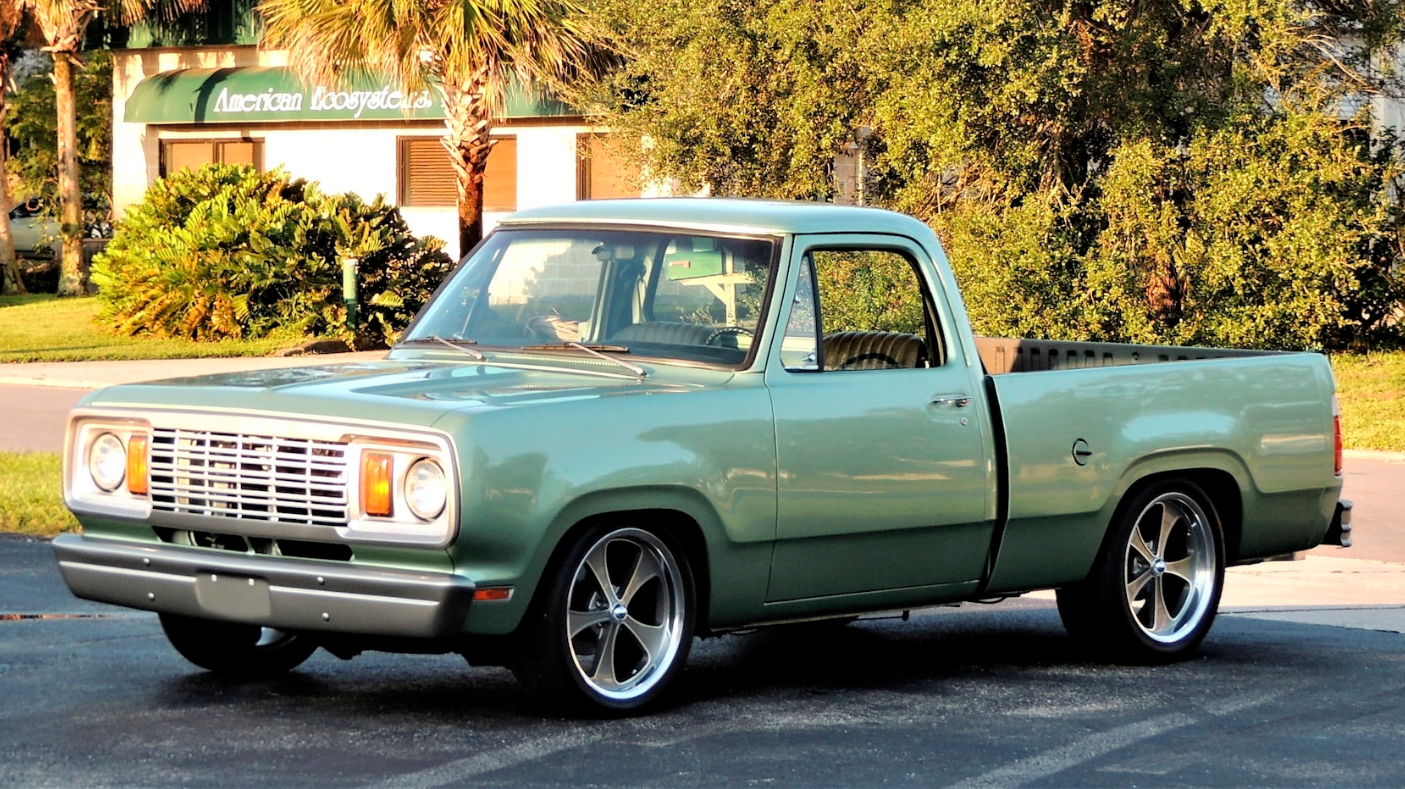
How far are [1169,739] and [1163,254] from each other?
16761 millimetres

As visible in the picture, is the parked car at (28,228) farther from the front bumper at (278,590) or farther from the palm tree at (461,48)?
the front bumper at (278,590)

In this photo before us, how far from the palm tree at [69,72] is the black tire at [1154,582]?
31231 mm

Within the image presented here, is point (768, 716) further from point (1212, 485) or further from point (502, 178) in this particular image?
point (502, 178)

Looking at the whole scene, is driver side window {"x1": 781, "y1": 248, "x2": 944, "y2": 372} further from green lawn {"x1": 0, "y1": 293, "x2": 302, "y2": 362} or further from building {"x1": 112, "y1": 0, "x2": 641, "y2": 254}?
building {"x1": 112, "y1": 0, "x2": 641, "y2": 254}

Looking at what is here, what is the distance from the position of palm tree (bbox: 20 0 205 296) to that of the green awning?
1541 millimetres

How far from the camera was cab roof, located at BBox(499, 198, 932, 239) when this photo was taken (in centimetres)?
778

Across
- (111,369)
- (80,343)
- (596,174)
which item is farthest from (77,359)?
(596,174)

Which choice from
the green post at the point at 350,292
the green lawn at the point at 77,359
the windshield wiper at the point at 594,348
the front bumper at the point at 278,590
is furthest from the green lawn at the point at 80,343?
the front bumper at the point at 278,590

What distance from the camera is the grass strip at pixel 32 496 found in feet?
39.2

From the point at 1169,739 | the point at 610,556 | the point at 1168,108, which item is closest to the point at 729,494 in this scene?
the point at 610,556

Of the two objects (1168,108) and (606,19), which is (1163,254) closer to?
(1168,108)

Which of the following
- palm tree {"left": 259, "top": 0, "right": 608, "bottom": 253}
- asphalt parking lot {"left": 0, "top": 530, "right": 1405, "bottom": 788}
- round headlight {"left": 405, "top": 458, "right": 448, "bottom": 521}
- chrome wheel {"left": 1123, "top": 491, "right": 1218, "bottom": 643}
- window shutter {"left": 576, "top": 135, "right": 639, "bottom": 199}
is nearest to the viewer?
asphalt parking lot {"left": 0, "top": 530, "right": 1405, "bottom": 788}

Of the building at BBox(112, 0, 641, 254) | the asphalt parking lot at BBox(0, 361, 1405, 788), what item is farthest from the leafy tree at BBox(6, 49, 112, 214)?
the asphalt parking lot at BBox(0, 361, 1405, 788)

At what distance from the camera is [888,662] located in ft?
27.9
